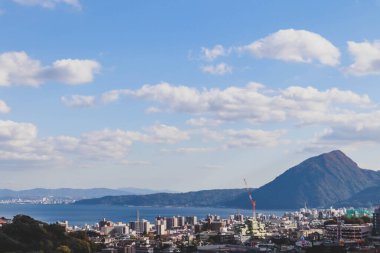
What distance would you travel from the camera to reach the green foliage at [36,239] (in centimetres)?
2469

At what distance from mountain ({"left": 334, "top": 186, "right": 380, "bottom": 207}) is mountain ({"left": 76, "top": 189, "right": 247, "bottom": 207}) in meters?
35.6

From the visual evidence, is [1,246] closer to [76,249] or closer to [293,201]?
[76,249]

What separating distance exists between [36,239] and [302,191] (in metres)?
140

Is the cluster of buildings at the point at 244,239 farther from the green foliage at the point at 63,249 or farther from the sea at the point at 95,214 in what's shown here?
the sea at the point at 95,214

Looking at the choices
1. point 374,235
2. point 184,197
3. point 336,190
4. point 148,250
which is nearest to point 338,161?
point 336,190

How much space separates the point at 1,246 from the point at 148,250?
10.1 meters

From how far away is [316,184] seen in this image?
534 feet

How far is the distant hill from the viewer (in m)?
157

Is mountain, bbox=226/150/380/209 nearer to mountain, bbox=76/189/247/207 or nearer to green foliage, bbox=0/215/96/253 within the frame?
mountain, bbox=76/189/247/207

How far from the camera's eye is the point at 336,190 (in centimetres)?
16362

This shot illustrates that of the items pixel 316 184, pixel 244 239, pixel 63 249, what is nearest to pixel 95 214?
pixel 316 184

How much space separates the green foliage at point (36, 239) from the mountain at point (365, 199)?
374 feet

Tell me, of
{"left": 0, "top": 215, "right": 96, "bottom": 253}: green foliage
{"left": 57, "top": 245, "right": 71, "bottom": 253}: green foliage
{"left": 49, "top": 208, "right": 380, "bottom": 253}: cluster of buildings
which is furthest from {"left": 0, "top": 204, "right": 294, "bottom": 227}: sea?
{"left": 57, "top": 245, "right": 71, "bottom": 253}: green foliage

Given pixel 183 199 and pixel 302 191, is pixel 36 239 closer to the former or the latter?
pixel 302 191
